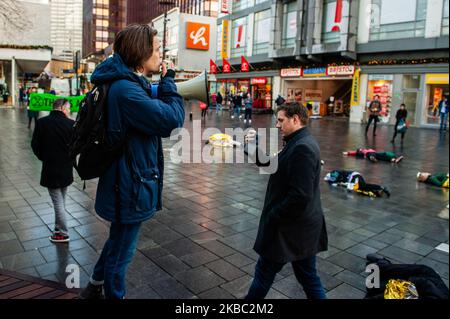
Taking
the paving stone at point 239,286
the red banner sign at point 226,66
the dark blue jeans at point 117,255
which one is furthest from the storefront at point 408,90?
the dark blue jeans at point 117,255

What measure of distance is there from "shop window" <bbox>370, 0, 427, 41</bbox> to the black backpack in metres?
26.4

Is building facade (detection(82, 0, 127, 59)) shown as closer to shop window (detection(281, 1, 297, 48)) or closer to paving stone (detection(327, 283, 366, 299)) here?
shop window (detection(281, 1, 297, 48))

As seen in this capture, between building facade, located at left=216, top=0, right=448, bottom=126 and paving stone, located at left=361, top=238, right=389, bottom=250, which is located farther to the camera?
building facade, located at left=216, top=0, right=448, bottom=126

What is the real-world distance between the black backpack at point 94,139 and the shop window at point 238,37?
40042 mm

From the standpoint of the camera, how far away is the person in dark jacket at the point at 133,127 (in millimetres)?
2506

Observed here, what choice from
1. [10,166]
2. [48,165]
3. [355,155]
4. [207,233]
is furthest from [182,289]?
[355,155]

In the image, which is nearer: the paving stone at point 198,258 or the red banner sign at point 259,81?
the paving stone at point 198,258

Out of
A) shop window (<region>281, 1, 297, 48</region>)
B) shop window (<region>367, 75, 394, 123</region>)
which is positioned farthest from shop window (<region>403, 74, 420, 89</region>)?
shop window (<region>281, 1, 297, 48</region>)

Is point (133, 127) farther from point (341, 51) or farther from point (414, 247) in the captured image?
point (341, 51)

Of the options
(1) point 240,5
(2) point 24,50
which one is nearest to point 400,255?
(2) point 24,50

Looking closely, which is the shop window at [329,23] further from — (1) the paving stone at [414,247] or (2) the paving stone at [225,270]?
(2) the paving stone at [225,270]

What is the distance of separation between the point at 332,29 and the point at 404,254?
28.3 meters

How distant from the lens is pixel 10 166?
904 centimetres

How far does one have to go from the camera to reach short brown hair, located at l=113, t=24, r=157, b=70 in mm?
2576
